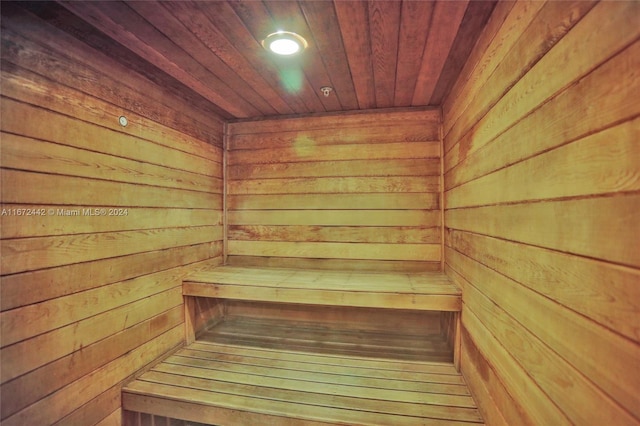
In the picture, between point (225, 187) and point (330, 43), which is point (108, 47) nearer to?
point (330, 43)

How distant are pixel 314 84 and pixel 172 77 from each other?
3.04 feet

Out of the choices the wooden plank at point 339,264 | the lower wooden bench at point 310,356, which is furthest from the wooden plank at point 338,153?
the lower wooden bench at point 310,356

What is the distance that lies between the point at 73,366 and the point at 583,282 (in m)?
2.05

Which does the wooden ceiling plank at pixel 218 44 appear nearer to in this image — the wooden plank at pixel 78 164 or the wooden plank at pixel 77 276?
the wooden plank at pixel 78 164

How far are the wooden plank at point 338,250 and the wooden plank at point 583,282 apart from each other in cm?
132

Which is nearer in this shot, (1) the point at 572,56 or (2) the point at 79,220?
(1) the point at 572,56

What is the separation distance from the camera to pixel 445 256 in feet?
7.91

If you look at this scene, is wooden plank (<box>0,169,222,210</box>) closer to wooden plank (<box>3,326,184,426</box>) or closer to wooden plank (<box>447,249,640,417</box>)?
wooden plank (<box>3,326,184,426</box>)

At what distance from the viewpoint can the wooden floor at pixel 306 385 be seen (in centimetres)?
155

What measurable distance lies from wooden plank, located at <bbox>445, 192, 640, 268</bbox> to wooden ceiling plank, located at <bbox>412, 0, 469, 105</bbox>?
87 centimetres

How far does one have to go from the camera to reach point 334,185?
2.65 meters

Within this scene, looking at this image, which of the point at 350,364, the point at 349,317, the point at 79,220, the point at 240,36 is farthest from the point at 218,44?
the point at 349,317

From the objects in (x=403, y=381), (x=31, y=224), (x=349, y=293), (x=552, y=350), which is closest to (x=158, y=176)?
(x=31, y=224)

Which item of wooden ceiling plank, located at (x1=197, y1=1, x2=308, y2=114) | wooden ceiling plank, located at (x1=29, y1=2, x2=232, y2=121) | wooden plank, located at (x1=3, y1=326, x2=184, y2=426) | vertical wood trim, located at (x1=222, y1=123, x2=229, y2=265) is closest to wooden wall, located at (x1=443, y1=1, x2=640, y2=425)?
wooden ceiling plank, located at (x1=197, y1=1, x2=308, y2=114)
